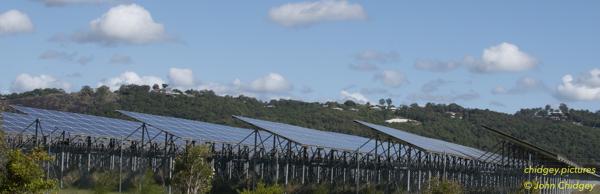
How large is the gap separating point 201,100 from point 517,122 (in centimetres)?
5365

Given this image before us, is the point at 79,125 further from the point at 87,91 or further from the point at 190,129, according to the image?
the point at 87,91

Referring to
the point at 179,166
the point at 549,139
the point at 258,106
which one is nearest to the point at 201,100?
the point at 258,106

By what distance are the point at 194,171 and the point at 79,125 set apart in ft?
51.9

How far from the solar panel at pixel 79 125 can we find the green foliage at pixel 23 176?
29.0m

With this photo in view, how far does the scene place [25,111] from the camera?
57719 millimetres

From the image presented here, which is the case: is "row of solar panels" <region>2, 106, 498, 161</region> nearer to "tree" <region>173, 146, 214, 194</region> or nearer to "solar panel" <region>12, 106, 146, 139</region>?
"solar panel" <region>12, 106, 146, 139</region>

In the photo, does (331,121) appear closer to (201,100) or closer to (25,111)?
(201,100)

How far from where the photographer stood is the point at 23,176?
25.3 metres

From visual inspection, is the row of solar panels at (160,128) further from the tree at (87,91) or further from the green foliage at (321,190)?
the tree at (87,91)

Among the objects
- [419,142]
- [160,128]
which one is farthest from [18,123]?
[419,142]

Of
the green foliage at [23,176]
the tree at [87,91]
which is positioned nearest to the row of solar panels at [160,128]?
the green foliage at [23,176]

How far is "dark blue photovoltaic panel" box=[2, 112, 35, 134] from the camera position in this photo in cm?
5084

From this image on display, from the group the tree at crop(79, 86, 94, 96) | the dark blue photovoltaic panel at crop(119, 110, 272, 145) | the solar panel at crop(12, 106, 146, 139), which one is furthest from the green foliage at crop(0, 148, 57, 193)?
the tree at crop(79, 86, 94, 96)

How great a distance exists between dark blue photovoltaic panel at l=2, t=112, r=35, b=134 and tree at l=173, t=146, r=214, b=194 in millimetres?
10381
